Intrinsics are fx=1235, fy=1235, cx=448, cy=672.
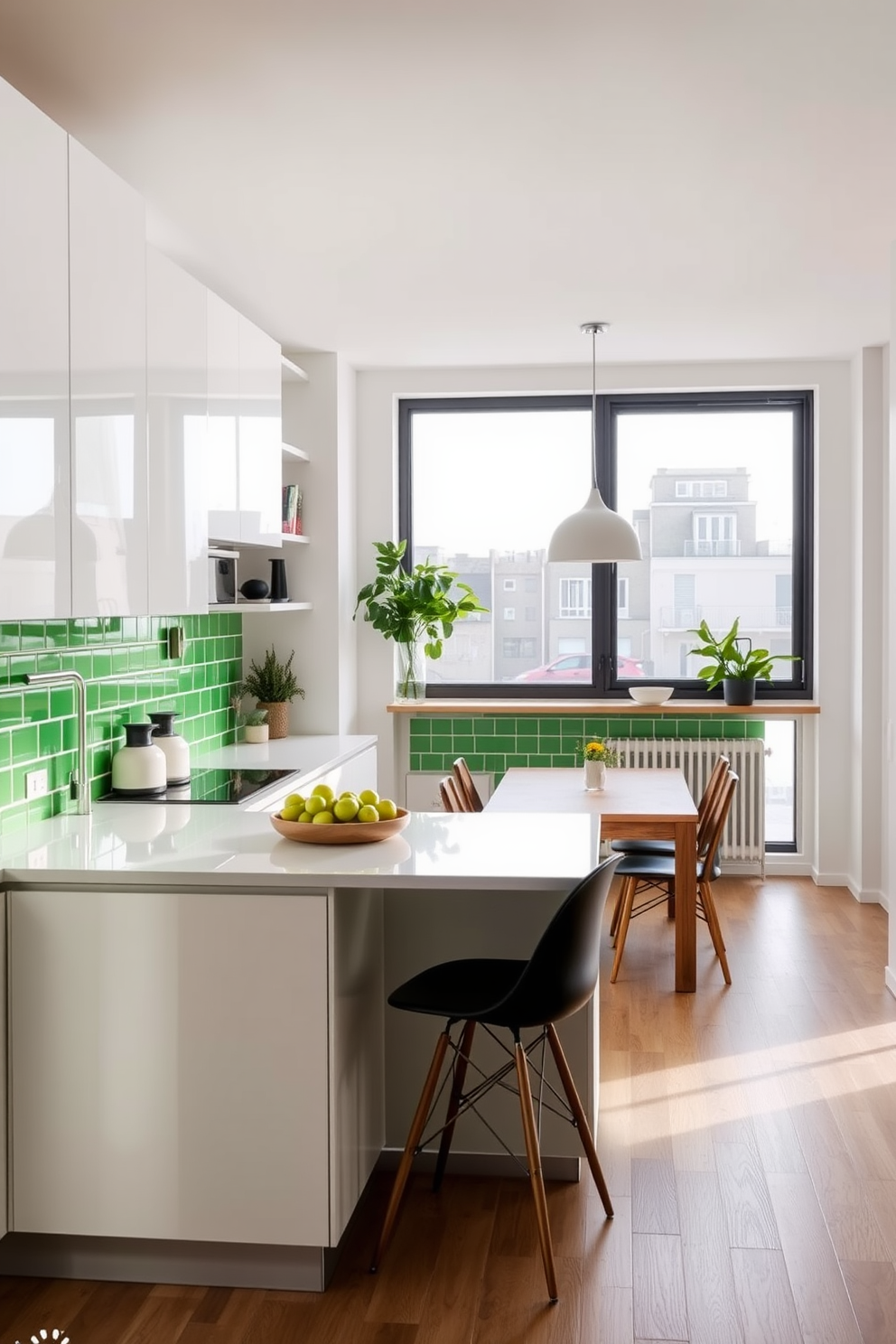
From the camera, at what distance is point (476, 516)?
687 cm

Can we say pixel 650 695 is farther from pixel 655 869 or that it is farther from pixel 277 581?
pixel 277 581

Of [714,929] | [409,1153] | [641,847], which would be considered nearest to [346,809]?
[409,1153]

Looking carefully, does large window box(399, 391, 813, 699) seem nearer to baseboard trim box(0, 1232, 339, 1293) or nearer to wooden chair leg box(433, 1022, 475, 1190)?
wooden chair leg box(433, 1022, 475, 1190)

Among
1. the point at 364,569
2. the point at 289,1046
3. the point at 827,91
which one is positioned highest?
the point at 827,91

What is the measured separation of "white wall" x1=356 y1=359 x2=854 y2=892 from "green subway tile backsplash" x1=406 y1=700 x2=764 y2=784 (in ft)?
0.83

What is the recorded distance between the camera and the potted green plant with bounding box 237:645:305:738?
579 centimetres

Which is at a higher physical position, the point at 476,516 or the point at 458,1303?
the point at 476,516

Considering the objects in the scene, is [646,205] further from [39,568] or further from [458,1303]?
[458,1303]

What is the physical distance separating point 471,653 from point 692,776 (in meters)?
1.37

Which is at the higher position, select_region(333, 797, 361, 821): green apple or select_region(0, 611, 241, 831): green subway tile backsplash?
select_region(0, 611, 241, 831): green subway tile backsplash

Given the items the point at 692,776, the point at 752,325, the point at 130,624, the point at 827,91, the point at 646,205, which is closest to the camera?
the point at 827,91

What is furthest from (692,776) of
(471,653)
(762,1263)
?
(762,1263)

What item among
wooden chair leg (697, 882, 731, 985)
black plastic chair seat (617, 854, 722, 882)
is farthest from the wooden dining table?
black plastic chair seat (617, 854, 722, 882)

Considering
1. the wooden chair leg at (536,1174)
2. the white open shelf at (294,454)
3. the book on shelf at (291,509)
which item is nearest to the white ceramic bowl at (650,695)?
the book on shelf at (291,509)
